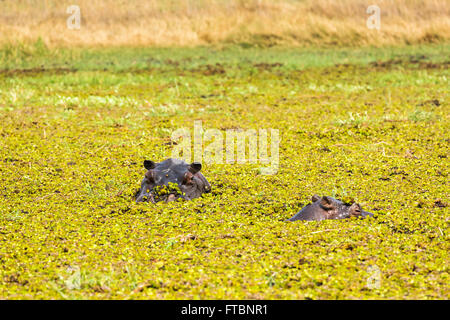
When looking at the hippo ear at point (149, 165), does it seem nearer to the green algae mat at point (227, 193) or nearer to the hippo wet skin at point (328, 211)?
the green algae mat at point (227, 193)

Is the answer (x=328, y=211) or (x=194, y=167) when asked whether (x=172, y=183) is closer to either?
(x=194, y=167)

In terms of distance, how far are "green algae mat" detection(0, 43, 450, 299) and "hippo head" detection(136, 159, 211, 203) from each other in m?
0.13

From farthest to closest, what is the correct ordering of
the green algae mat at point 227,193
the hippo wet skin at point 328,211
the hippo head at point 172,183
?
the hippo head at point 172,183 → the hippo wet skin at point 328,211 → the green algae mat at point 227,193

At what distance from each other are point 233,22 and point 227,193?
15.6m

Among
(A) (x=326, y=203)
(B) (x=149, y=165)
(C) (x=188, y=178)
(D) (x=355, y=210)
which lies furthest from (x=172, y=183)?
(D) (x=355, y=210)

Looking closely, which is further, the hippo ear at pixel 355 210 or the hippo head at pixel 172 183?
the hippo head at pixel 172 183

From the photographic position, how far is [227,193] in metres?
6.36

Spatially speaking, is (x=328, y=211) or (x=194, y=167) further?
(x=194, y=167)

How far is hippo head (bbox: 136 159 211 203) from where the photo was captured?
6090mm

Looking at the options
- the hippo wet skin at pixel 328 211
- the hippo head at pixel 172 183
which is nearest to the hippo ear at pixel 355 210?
the hippo wet skin at pixel 328 211

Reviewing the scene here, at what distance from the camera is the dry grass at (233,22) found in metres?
20.0

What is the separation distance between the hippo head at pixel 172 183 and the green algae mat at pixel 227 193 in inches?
5.1
